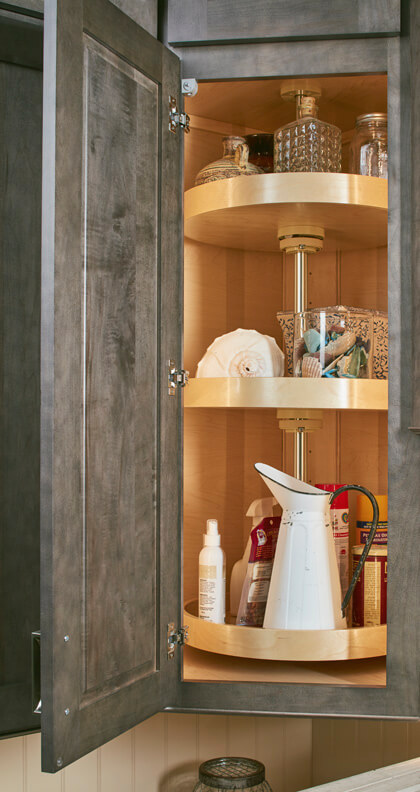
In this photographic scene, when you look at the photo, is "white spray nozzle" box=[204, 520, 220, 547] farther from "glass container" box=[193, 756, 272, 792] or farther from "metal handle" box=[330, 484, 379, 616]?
"glass container" box=[193, 756, 272, 792]

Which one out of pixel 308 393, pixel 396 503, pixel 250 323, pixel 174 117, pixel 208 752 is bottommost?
pixel 208 752

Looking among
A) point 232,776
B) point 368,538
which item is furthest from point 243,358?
point 232,776

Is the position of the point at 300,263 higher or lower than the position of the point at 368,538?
higher

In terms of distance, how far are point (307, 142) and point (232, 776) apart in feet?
3.74

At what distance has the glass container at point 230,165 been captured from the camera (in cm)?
131

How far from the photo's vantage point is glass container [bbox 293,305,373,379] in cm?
127

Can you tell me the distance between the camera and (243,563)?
1.37m

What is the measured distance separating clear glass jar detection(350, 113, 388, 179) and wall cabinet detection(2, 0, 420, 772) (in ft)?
0.15

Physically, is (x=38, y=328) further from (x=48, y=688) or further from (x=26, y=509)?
(x=48, y=688)

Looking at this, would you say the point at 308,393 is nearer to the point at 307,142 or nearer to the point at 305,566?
the point at 305,566

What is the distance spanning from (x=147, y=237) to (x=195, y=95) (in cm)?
32

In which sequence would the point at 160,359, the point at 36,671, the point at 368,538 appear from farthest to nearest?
1. the point at 368,538
2. the point at 160,359
3. the point at 36,671

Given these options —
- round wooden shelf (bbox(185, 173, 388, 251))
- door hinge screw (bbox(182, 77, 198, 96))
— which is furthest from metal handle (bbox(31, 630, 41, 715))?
door hinge screw (bbox(182, 77, 198, 96))

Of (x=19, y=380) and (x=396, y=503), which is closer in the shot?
(x=396, y=503)
